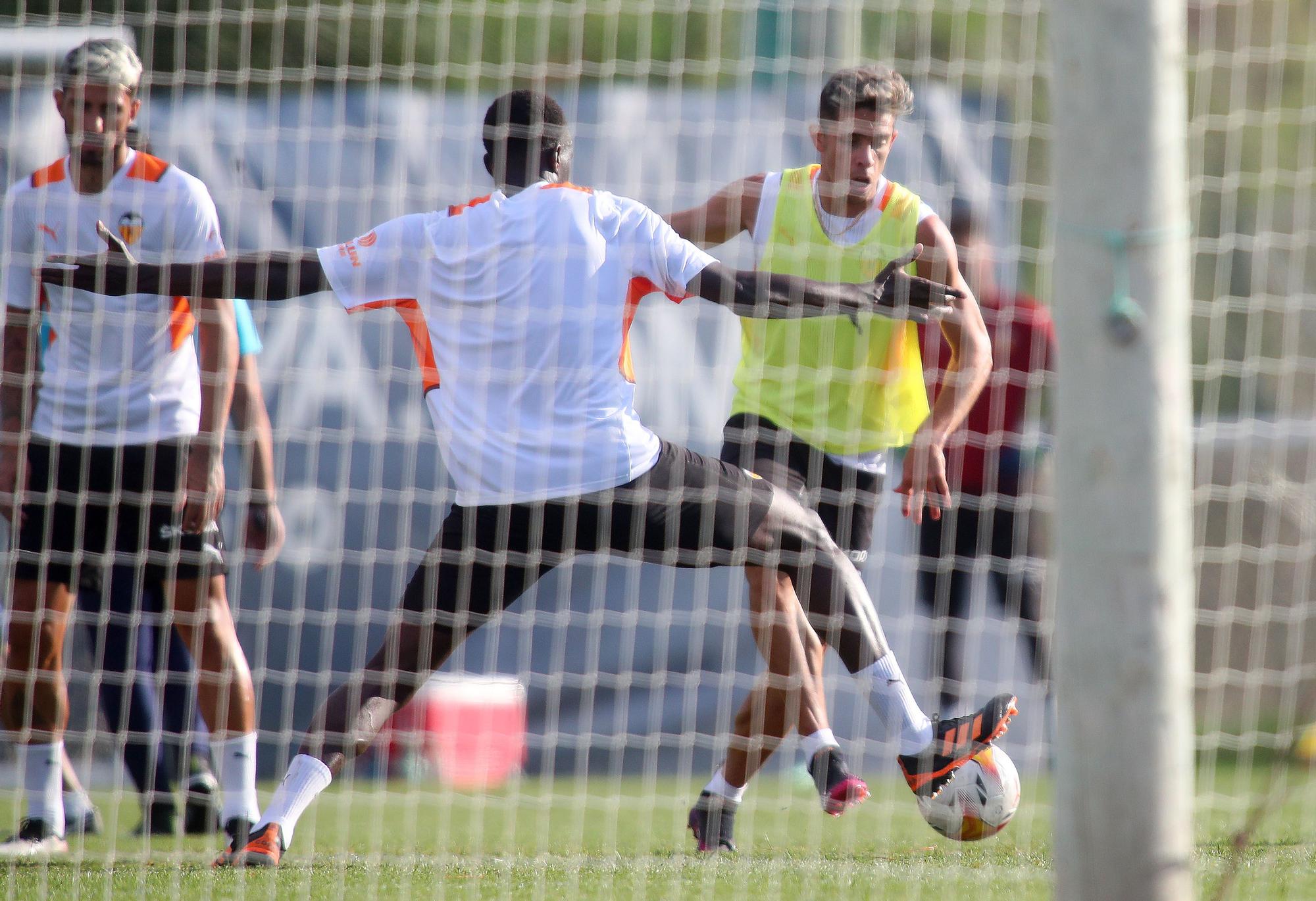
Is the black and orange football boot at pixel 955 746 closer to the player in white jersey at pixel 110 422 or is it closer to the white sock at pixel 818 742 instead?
the white sock at pixel 818 742

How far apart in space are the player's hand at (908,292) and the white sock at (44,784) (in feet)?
8.20

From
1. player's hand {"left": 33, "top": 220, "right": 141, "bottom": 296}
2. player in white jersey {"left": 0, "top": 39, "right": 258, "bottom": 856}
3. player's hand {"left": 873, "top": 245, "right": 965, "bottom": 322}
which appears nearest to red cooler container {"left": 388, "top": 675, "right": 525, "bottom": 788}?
player in white jersey {"left": 0, "top": 39, "right": 258, "bottom": 856}

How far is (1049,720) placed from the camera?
597 cm

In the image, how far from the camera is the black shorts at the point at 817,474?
412cm

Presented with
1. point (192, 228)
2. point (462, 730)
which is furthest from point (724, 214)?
point (462, 730)

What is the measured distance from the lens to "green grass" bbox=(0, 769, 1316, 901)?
10.7 ft

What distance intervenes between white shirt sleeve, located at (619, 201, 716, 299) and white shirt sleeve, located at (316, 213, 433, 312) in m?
0.48

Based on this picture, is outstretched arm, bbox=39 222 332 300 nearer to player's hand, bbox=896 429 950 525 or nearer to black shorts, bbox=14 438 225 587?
black shorts, bbox=14 438 225 587

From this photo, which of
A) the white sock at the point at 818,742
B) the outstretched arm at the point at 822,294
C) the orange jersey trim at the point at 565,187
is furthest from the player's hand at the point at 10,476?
the white sock at the point at 818,742

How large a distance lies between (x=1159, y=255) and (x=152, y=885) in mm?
2551

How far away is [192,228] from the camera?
A: 3.97 metres

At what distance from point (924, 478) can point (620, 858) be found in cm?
126

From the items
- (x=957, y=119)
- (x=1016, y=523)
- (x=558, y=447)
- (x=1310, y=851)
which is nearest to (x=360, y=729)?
(x=558, y=447)

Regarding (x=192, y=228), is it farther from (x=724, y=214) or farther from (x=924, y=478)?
(x=924, y=478)
